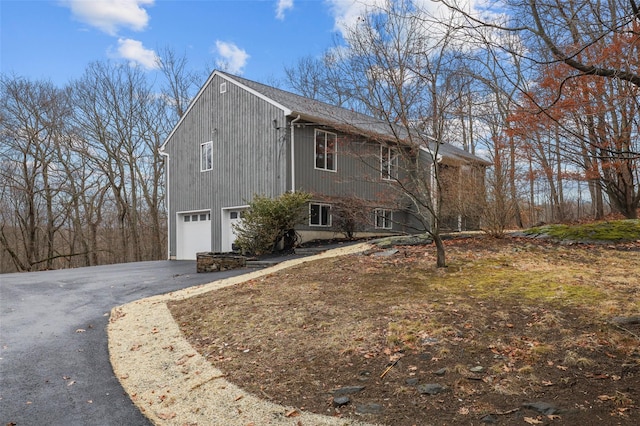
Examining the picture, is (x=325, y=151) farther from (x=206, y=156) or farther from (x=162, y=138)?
(x=162, y=138)

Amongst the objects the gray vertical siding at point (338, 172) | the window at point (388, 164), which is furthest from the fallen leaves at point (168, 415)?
the gray vertical siding at point (338, 172)

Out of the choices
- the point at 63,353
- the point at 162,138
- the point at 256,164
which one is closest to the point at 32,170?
the point at 162,138

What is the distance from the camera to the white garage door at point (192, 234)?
1823 cm

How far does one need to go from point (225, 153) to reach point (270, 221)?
4.66 m

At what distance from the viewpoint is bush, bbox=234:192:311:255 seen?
14.1 meters

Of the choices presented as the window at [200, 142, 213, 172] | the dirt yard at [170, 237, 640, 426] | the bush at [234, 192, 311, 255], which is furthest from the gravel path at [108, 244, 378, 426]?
the window at [200, 142, 213, 172]

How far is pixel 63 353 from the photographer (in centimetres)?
Result: 611

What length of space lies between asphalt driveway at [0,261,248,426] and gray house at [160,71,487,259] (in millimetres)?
5255

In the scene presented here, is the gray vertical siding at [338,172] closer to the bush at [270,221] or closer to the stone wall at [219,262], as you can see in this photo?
the bush at [270,221]

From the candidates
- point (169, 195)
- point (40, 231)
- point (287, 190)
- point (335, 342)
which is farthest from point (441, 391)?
point (40, 231)

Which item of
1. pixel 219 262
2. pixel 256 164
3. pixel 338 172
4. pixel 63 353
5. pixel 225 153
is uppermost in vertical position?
pixel 225 153

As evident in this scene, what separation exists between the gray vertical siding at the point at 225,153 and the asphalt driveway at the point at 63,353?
5.13 m

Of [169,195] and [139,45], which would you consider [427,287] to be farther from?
[139,45]

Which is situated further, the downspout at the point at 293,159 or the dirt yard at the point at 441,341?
the downspout at the point at 293,159
